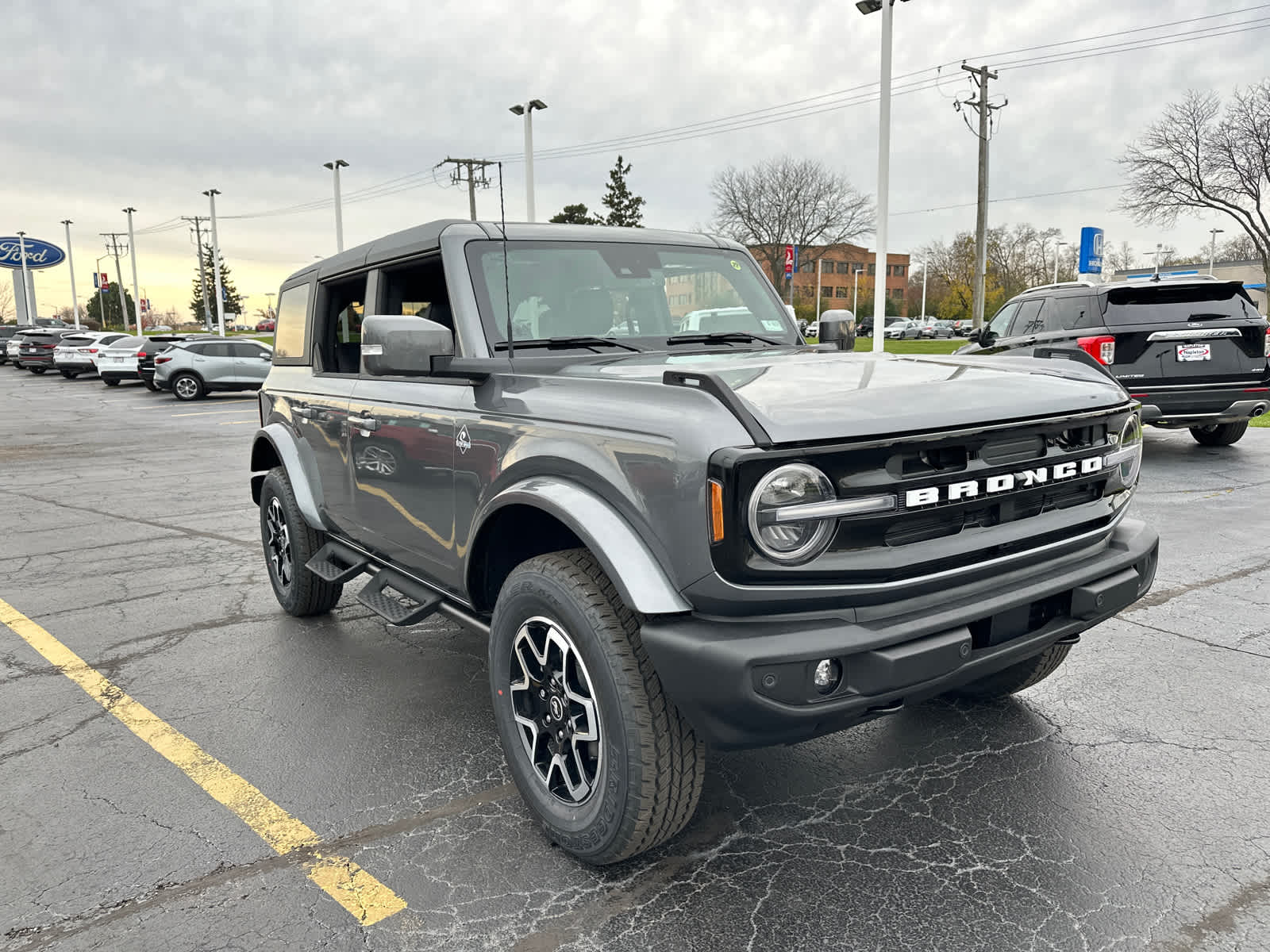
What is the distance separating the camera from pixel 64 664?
4441 millimetres

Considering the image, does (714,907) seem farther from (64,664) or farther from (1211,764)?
(64,664)

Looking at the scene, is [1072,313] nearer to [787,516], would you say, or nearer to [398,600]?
[398,600]

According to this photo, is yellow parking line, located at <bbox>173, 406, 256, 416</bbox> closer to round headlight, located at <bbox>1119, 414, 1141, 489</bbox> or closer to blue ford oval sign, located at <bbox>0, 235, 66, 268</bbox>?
round headlight, located at <bbox>1119, 414, 1141, 489</bbox>

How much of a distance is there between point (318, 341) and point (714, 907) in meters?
3.54

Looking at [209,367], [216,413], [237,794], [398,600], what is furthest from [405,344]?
[209,367]

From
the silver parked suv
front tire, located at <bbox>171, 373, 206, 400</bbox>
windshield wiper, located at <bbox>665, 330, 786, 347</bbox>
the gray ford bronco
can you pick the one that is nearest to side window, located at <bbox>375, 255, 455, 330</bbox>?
the gray ford bronco

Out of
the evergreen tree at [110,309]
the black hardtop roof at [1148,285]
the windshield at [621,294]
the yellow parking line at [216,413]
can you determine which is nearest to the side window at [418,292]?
the windshield at [621,294]

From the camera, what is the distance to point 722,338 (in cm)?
388

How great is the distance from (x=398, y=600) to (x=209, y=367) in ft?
76.4

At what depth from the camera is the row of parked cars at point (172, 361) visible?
24391mm

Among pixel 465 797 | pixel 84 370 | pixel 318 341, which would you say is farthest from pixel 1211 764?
pixel 84 370

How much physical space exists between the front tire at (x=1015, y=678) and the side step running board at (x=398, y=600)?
6.91 feet

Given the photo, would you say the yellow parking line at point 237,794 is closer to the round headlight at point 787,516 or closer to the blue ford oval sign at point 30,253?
the round headlight at point 787,516

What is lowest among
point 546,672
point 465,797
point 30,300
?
point 465,797
